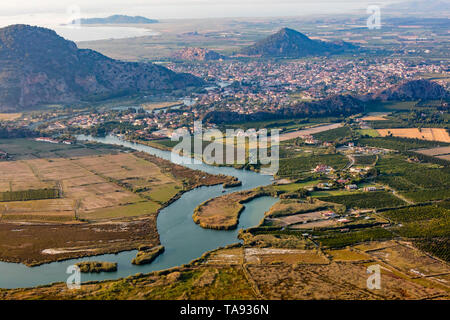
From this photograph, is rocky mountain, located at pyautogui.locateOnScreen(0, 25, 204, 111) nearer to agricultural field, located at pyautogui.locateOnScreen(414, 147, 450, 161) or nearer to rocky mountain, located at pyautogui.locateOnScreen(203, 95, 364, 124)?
rocky mountain, located at pyautogui.locateOnScreen(203, 95, 364, 124)

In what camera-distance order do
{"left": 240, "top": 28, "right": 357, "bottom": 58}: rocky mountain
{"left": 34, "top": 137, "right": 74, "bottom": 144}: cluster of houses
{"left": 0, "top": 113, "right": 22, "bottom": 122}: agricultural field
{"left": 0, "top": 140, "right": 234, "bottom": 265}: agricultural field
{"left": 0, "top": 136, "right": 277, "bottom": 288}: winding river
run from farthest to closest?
1. {"left": 240, "top": 28, "right": 357, "bottom": 58}: rocky mountain
2. {"left": 0, "top": 113, "right": 22, "bottom": 122}: agricultural field
3. {"left": 34, "top": 137, "right": 74, "bottom": 144}: cluster of houses
4. {"left": 0, "top": 140, "right": 234, "bottom": 265}: agricultural field
5. {"left": 0, "top": 136, "right": 277, "bottom": 288}: winding river

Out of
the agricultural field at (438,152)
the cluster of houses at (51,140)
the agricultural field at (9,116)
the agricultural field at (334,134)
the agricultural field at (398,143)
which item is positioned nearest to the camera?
the agricultural field at (438,152)

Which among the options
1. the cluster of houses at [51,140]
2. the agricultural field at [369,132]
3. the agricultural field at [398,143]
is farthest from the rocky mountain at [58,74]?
the agricultural field at [398,143]

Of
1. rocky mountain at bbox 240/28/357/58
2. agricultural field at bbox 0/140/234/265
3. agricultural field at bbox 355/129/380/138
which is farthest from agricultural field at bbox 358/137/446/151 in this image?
rocky mountain at bbox 240/28/357/58

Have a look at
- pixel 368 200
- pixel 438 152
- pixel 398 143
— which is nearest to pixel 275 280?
pixel 368 200

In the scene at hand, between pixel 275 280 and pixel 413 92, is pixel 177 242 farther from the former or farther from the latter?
pixel 413 92

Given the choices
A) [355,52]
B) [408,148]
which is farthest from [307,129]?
[355,52]

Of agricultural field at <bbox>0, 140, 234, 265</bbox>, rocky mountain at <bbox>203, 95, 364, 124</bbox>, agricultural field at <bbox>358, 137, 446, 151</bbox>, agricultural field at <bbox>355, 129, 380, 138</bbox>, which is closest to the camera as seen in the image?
agricultural field at <bbox>0, 140, 234, 265</bbox>

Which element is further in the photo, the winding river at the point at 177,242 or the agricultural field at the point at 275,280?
the winding river at the point at 177,242

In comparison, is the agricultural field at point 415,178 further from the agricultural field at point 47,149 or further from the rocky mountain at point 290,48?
the rocky mountain at point 290,48
